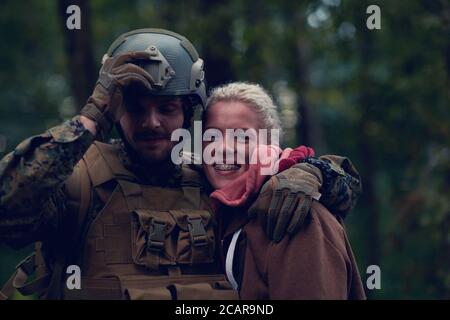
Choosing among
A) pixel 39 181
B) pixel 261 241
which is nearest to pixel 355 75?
pixel 261 241

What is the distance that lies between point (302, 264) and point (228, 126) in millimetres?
958

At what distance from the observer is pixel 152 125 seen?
14.2 ft

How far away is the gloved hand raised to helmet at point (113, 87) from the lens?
→ 3.99 meters

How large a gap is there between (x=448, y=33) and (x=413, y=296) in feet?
11.6

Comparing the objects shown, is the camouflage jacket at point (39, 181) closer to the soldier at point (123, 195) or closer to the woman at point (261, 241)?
the soldier at point (123, 195)

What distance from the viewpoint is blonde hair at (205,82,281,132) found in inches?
177

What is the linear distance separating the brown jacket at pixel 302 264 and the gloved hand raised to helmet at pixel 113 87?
0.82 metres

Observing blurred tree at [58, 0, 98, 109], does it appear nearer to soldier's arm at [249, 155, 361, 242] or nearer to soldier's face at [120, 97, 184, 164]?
soldier's face at [120, 97, 184, 164]

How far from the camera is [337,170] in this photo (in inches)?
167

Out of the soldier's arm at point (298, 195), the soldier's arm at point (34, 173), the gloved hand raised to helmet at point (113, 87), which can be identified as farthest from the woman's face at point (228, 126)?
the soldier's arm at point (34, 173)

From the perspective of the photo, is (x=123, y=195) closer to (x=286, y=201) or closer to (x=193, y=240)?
(x=193, y=240)

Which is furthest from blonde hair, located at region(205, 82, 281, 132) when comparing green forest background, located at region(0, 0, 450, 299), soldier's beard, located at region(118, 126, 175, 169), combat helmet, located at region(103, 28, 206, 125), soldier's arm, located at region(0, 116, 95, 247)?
green forest background, located at region(0, 0, 450, 299)

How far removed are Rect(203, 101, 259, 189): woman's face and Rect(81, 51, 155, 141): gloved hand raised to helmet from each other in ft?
1.63
